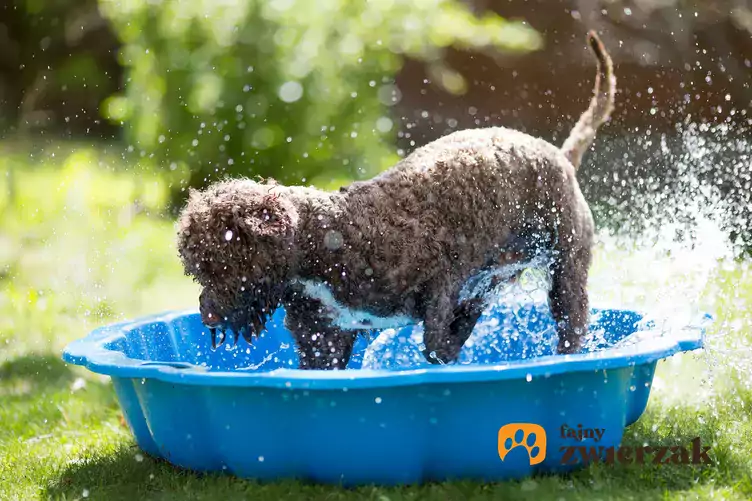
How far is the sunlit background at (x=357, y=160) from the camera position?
12.3ft

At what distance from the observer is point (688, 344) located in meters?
3.28

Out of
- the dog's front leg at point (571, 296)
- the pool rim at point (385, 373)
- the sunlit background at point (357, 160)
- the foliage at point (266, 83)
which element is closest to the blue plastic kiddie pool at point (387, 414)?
the pool rim at point (385, 373)

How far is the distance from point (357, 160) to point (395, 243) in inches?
218

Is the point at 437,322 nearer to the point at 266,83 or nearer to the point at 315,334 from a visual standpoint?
the point at 315,334

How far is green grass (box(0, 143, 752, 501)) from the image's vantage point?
300cm

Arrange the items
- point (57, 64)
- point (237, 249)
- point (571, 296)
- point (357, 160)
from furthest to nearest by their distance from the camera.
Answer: point (57, 64)
point (357, 160)
point (571, 296)
point (237, 249)

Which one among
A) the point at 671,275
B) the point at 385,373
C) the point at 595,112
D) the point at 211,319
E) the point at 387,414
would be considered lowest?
the point at 671,275

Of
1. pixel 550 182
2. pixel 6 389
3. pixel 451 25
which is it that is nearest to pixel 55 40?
pixel 451 25

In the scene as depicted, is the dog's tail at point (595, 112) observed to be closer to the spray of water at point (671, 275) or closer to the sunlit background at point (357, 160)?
the spray of water at point (671, 275)

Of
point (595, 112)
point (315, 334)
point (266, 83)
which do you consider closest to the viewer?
point (315, 334)

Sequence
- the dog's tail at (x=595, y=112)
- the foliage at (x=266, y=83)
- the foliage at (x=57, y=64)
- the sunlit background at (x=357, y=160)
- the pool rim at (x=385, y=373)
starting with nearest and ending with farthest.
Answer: the pool rim at (x=385, y=373) < the sunlit background at (x=357, y=160) < the dog's tail at (x=595, y=112) < the foliage at (x=266, y=83) < the foliage at (x=57, y=64)

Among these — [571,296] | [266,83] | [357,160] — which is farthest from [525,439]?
[266,83]

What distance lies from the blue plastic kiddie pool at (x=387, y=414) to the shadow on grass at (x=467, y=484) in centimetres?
7

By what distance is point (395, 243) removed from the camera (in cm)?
323
